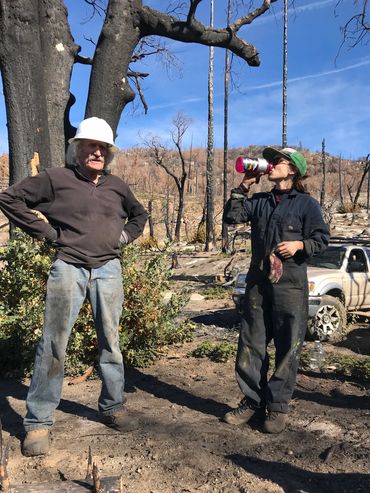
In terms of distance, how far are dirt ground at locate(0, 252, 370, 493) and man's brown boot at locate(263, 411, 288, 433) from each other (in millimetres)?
53

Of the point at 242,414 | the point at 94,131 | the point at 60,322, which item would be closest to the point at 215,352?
the point at 242,414

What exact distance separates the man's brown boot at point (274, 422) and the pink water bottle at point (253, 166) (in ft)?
5.77

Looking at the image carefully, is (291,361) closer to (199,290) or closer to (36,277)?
(36,277)

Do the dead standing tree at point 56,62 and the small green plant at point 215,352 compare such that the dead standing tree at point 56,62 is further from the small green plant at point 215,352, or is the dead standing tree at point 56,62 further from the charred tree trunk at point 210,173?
the charred tree trunk at point 210,173

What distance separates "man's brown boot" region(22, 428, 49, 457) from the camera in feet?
11.0

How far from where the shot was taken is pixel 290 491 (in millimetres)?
2883

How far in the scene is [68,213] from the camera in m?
3.56

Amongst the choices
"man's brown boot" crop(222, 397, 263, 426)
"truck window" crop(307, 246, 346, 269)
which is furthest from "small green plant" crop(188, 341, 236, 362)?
"truck window" crop(307, 246, 346, 269)

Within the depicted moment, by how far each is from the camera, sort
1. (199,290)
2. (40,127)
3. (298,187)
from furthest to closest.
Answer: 1. (199,290)
2. (40,127)
3. (298,187)

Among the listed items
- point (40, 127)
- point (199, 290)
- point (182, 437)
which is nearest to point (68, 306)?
point (182, 437)

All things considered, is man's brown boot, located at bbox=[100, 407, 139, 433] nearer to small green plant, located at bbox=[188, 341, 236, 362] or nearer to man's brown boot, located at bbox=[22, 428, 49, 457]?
man's brown boot, located at bbox=[22, 428, 49, 457]

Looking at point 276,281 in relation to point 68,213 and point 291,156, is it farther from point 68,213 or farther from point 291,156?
point 68,213

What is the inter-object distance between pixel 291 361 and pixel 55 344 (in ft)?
5.54

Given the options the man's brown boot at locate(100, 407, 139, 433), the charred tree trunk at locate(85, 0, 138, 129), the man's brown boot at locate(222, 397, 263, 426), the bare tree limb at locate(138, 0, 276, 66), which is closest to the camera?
the man's brown boot at locate(100, 407, 139, 433)
